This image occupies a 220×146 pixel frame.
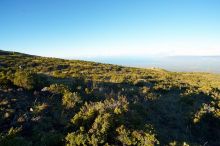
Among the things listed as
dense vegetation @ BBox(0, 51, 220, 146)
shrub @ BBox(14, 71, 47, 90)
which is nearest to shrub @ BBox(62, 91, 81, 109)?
dense vegetation @ BBox(0, 51, 220, 146)

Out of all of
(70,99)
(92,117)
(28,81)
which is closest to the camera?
(92,117)

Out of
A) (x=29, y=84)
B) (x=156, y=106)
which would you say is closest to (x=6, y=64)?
(x=29, y=84)

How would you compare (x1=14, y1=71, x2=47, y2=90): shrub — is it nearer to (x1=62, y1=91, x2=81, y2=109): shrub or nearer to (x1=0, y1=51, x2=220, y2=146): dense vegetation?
(x1=0, y1=51, x2=220, y2=146): dense vegetation

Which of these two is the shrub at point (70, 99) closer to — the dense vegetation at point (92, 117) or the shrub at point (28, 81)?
the dense vegetation at point (92, 117)

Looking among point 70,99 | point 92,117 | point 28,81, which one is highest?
point 28,81

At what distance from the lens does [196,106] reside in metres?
17.3

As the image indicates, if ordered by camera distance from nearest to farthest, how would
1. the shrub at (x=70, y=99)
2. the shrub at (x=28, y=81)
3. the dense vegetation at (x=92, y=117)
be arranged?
the dense vegetation at (x=92, y=117) < the shrub at (x=70, y=99) < the shrub at (x=28, y=81)

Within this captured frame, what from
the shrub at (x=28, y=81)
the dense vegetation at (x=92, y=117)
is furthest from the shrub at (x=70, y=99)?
the shrub at (x=28, y=81)

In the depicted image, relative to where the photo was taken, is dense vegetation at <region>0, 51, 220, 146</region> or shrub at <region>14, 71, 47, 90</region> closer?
dense vegetation at <region>0, 51, 220, 146</region>

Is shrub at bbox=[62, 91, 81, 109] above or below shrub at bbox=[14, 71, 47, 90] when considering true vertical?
below

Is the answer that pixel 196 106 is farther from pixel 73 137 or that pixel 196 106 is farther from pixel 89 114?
pixel 73 137

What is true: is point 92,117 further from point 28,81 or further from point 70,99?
point 28,81

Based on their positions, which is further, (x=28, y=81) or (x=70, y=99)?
(x=28, y=81)

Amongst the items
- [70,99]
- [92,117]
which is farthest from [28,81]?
[92,117]
